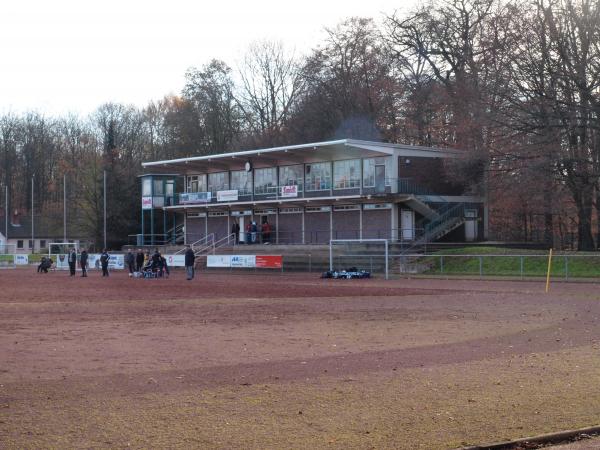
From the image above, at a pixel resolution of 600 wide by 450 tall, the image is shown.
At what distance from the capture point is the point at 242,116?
8900cm

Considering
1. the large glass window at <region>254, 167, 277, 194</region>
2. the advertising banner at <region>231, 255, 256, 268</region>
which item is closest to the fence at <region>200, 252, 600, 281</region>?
the advertising banner at <region>231, 255, 256, 268</region>

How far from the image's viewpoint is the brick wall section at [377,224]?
5866 cm

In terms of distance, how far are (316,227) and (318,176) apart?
164 inches

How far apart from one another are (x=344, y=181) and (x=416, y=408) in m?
53.3

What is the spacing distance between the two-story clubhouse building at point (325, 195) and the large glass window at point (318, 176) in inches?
3.1

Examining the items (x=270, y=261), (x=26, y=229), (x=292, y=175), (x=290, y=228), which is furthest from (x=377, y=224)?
(x=26, y=229)

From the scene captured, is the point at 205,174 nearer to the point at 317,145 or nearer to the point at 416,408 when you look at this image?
the point at 317,145

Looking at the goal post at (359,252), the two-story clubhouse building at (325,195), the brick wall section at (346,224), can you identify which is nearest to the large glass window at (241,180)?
the two-story clubhouse building at (325,195)

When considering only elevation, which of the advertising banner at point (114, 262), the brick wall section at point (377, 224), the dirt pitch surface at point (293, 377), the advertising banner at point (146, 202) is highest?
the advertising banner at point (146, 202)

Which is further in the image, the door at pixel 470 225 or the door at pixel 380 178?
the door at pixel 470 225

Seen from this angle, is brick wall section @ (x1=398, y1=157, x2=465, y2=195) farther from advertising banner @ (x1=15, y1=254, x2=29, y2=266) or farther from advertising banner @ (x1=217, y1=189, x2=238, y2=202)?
advertising banner @ (x1=15, y1=254, x2=29, y2=266)

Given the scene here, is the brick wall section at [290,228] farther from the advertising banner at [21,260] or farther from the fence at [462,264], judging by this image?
the advertising banner at [21,260]

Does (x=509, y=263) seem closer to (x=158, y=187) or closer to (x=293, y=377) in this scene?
(x=293, y=377)

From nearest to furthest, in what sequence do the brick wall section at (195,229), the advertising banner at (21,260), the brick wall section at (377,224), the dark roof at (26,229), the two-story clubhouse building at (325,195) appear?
the brick wall section at (377,224) → the two-story clubhouse building at (325,195) → the brick wall section at (195,229) → the advertising banner at (21,260) → the dark roof at (26,229)
